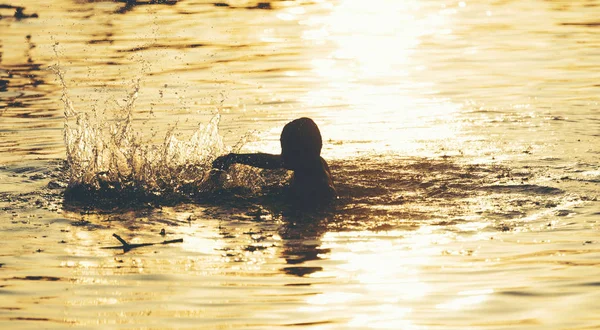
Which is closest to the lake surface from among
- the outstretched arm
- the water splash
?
the water splash

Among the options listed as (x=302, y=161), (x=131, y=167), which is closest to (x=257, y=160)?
(x=302, y=161)

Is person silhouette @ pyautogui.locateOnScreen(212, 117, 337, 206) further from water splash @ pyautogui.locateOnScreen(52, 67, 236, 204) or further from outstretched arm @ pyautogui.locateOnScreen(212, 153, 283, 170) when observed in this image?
water splash @ pyautogui.locateOnScreen(52, 67, 236, 204)

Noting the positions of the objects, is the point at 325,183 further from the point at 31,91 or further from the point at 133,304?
the point at 31,91

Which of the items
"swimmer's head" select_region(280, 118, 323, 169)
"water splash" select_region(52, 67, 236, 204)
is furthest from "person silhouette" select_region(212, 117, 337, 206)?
"water splash" select_region(52, 67, 236, 204)

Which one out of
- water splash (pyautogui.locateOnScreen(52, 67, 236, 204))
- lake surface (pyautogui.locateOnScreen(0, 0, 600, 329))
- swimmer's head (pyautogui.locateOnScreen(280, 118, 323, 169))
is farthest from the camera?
water splash (pyautogui.locateOnScreen(52, 67, 236, 204))

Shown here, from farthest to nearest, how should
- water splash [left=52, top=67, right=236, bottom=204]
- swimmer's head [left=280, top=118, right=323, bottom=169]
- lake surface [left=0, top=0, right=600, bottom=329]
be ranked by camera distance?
water splash [left=52, top=67, right=236, bottom=204], swimmer's head [left=280, top=118, right=323, bottom=169], lake surface [left=0, top=0, right=600, bottom=329]

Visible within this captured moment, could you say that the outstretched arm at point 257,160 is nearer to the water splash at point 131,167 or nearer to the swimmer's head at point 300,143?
the swimmer's head at point 300,143

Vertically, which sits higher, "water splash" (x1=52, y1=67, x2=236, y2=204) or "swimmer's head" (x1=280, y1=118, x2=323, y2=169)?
"swimmer's head" (x1=280, y1=118, x2=323, y2=169)

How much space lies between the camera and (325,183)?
10.4 metres

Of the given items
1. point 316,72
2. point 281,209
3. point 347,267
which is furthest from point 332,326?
point 316,72

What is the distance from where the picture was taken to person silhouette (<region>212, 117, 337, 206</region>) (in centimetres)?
1010

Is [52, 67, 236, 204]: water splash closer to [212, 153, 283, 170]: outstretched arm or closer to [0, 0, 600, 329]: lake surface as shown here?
[0, 0, 600, 329]: lake surface

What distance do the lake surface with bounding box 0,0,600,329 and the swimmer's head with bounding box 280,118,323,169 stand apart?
55 centimetres

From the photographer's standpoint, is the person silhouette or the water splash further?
the water splash
